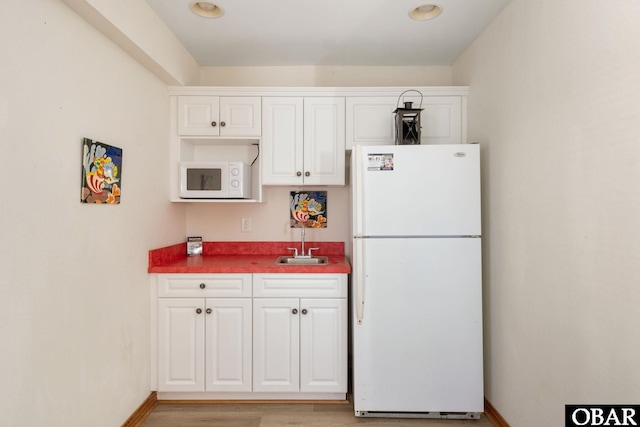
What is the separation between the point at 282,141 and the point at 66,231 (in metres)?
1.49

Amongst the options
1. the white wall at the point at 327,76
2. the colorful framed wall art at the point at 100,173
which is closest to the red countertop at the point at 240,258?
the colorful framed wall art at the point at 100,173

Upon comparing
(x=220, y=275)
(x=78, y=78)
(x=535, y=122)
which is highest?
(x=78, y=78)

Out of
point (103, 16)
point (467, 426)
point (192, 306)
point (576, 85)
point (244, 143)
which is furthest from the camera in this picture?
point (244, 143)

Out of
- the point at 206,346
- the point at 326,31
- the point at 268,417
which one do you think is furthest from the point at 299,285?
the point at 326,31

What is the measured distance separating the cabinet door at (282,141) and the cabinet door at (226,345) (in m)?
0.96

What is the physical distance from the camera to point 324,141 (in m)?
2.58

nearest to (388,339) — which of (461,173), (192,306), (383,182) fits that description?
(383,182)

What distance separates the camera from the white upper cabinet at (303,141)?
256cm

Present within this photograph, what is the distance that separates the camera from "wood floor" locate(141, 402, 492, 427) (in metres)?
2.13

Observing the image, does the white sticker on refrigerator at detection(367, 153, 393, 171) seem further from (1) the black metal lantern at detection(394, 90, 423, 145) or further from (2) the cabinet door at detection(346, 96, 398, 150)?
(2) the cabinet door at detection(346, 96, 398, 150)

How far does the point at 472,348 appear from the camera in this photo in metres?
2.11

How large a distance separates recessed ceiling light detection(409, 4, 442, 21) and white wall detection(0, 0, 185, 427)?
1726mm

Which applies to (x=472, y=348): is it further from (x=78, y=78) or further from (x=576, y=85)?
(x=78, y=78)

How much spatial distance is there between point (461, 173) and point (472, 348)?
3.53ft
